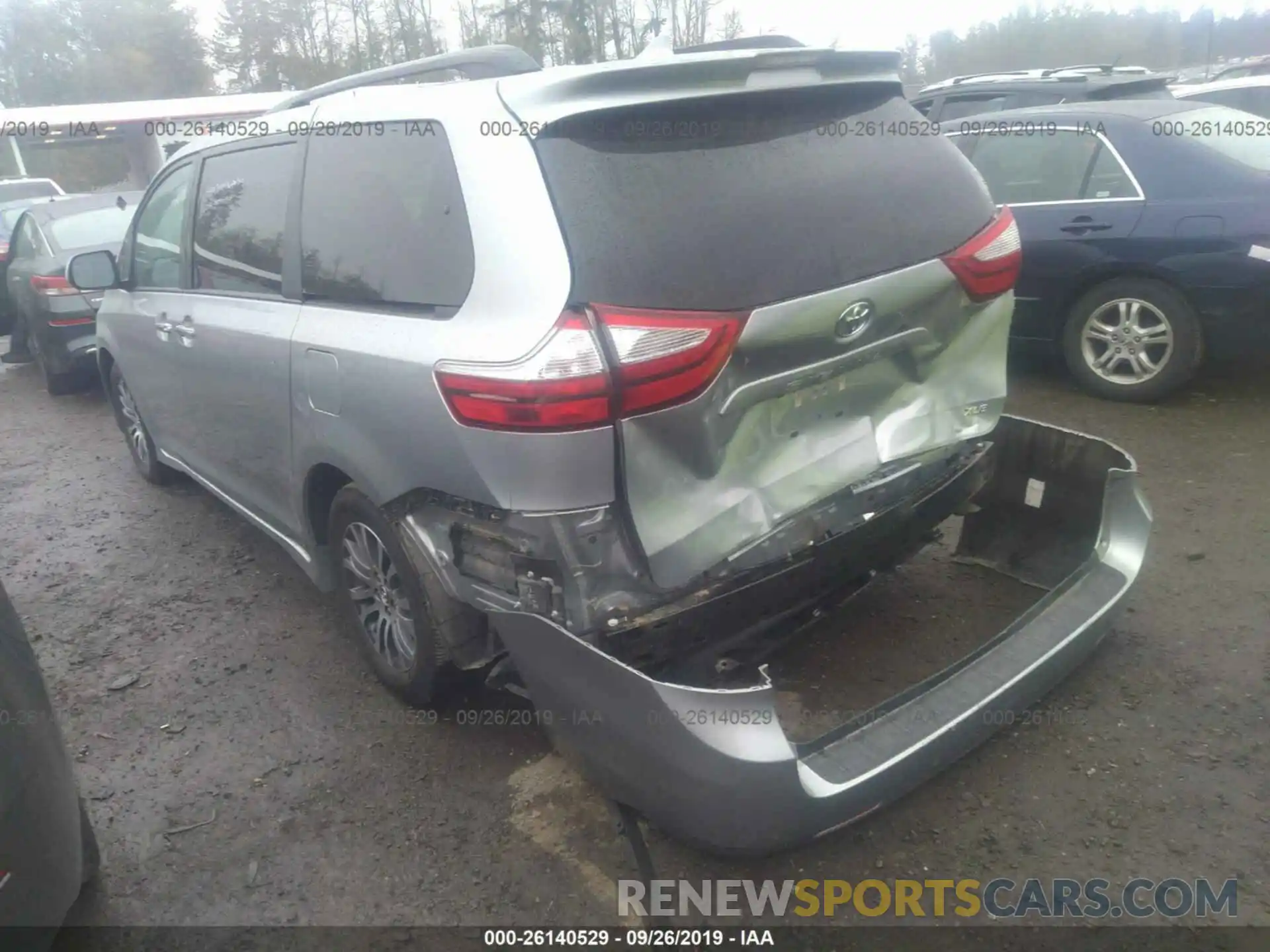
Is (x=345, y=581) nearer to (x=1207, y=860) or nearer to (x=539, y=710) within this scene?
(x=539, y=710)

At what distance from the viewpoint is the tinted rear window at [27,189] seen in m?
14.6

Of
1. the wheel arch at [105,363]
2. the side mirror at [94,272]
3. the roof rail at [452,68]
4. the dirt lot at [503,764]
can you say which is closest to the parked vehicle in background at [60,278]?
the wheel arch at [105,363]

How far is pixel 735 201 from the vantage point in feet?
7.43

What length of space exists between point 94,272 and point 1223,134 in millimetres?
5959

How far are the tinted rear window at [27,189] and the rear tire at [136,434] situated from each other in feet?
37.6

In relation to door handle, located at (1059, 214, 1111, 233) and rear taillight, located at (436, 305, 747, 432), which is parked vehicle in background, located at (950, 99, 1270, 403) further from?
rear taillight, located at (436, 305, 747, 432)

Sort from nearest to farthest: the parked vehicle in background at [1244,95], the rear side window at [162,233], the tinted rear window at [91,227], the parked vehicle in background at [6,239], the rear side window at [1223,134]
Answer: the rear side window at [162,233] → the rear side window at [1223,134] → the tinted rear window at [91,227] → the parked vehicle in background at [1244,95] → the parked vehicle in background at [6,239]

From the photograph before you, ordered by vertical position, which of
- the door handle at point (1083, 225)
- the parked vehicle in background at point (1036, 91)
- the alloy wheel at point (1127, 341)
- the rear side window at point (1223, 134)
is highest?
the parked vehicle in background at point (1036, 91)

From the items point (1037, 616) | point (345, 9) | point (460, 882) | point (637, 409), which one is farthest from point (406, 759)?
point (345, 9)

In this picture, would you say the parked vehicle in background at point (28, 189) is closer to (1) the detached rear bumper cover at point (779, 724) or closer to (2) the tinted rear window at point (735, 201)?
(2) the tinted rear window at point (735, 201)

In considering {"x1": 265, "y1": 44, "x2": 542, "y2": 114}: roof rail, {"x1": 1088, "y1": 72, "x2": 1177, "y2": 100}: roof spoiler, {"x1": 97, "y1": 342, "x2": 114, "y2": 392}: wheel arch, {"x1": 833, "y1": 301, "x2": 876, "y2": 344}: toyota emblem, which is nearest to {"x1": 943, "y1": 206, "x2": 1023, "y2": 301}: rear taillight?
{"x1": 833, "y1": 301, "x2": 876, "y2": 344}: toyota emblem

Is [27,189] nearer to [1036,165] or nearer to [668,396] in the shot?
[1036,165]

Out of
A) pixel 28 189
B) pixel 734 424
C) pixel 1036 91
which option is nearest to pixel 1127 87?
pixel 1036 91

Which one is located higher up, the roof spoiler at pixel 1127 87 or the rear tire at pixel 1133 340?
the roof spoiler at pixel 1127 87
